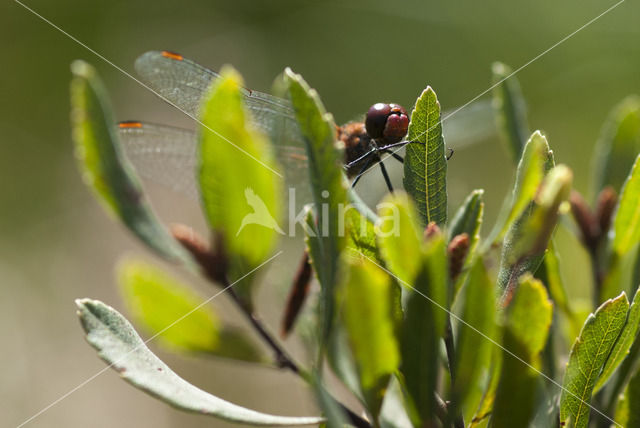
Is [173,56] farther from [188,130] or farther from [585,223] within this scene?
[585,223]

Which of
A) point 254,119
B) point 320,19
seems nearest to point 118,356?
point 254,119

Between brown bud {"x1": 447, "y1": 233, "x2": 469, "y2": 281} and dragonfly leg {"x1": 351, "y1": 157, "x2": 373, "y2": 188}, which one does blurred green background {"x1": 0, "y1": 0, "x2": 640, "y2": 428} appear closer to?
dragonfly leg {"x1": 351, "y1": 157, "x2": 373, "y2": 188}

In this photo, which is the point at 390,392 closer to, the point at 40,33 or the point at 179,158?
the point at 179,158

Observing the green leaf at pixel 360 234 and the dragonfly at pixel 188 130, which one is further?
the dragonfly at pixel 188 130

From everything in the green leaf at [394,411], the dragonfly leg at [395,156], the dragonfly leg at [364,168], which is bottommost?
the green leaf at [394,411]

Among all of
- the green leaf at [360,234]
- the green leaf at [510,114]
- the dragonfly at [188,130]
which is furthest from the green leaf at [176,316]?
the dragonfly at [188,130]

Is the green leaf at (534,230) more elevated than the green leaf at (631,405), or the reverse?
the green leaf at (534,230)

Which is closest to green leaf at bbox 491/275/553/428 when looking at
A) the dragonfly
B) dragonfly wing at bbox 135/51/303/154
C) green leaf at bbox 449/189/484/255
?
green leaf at bbox 449/189/484/255

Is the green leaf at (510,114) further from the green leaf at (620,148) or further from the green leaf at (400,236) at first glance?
the green leaf at (400,236)
